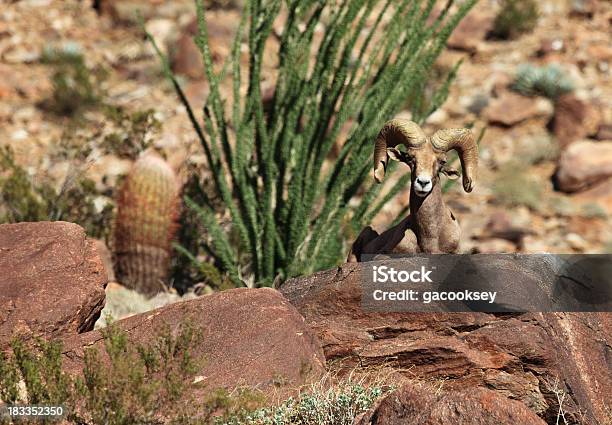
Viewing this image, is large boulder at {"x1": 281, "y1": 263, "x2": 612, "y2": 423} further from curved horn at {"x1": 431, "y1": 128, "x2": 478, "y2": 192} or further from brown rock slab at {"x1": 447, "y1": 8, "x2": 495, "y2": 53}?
brown rock slab at {"x1": 447, "y1": 8, "x2": 495, "y2": 53}

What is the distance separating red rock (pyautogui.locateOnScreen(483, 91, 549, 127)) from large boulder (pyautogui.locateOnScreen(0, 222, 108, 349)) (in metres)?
9.94

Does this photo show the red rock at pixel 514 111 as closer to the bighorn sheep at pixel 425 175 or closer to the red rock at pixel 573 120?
the red rock at pixel 573 120

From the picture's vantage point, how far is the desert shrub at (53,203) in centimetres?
944

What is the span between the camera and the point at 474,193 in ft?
44.8

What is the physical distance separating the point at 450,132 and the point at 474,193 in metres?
8.41

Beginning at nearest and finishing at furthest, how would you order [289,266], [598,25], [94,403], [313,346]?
[94,403] → [313,346] → [289,266] → [598,25]

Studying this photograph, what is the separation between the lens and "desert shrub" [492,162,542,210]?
13.0 meters

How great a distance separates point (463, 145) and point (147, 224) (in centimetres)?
418

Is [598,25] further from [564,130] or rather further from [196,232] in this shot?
[196,232]

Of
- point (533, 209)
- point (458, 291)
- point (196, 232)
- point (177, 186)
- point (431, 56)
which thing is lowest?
point (533, 209)

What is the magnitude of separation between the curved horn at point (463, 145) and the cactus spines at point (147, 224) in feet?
13.0

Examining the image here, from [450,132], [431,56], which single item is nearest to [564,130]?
[431,56]

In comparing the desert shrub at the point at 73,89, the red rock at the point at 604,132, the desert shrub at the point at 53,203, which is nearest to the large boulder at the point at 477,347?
the desert shrub at the point at 53,203

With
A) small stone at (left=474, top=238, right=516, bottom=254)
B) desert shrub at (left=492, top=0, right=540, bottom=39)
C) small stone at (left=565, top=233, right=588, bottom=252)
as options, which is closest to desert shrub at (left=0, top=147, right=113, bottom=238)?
small stone at (left=474, top=238, right=516, bottom=254)
